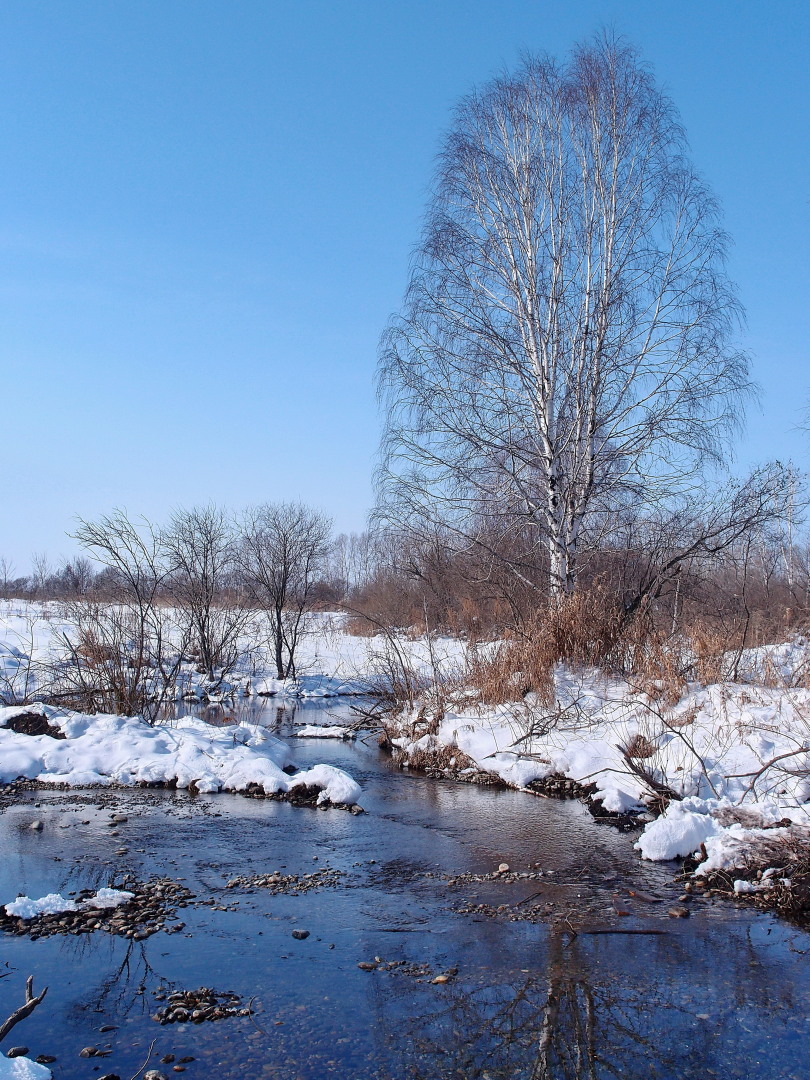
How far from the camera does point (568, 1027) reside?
12.8 feet

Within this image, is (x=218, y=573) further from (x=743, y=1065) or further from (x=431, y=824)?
(x=743, y=1065)

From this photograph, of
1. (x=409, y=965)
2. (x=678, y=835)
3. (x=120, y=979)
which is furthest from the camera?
(x=678, y=835)

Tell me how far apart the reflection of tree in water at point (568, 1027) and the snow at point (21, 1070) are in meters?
1.47

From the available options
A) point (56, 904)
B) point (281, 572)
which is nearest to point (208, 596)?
point (281, 572)

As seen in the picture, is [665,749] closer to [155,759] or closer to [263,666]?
[155,759]

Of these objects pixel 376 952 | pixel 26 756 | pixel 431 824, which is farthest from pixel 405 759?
pixel 376 952

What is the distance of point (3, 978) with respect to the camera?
4305mm

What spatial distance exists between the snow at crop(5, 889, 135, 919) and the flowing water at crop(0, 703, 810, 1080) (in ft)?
1.02

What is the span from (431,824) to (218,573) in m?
14.0

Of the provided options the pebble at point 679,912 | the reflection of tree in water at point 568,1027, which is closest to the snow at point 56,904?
the reflection of tree in water at point 568,1027

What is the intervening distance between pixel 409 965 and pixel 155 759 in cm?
605

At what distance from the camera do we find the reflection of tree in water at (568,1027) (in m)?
3.58

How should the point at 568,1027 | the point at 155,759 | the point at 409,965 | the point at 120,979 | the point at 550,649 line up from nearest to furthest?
the point at 568,1027
the point at 120,979
the point at 409,965
the point at 155,759
the point at 550,649

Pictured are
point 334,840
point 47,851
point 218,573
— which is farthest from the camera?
point 218,573
